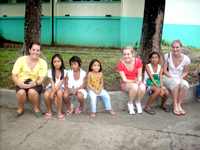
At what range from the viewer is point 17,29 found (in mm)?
13320

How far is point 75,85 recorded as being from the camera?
12.7 feet

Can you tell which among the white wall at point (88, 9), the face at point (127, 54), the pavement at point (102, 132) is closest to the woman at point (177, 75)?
the pavement at point (102, 132)

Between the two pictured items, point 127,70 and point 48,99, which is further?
point 127,70

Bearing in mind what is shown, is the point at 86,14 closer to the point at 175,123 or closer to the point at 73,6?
the point at 73,6

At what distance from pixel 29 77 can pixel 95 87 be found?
1.28 m

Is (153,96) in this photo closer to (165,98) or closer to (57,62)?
(165,98)

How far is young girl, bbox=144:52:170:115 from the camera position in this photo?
3955 mm

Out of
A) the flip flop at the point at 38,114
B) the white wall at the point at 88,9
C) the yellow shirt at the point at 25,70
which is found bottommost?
the flip flop at the point at 38,114

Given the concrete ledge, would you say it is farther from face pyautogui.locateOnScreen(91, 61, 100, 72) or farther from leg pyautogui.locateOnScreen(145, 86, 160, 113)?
face pyautogui.locateOnScreen(91, 61, 100, 72)

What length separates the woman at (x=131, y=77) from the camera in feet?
12.7

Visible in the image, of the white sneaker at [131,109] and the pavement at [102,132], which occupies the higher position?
the white sneaker at [131,109]

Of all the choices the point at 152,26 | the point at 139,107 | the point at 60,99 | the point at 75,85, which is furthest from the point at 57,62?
the point at 152,26

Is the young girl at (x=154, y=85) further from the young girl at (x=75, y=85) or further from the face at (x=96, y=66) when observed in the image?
the young girl at (x=75, y=85)

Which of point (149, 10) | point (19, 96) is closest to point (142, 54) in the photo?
point (149, 10)
